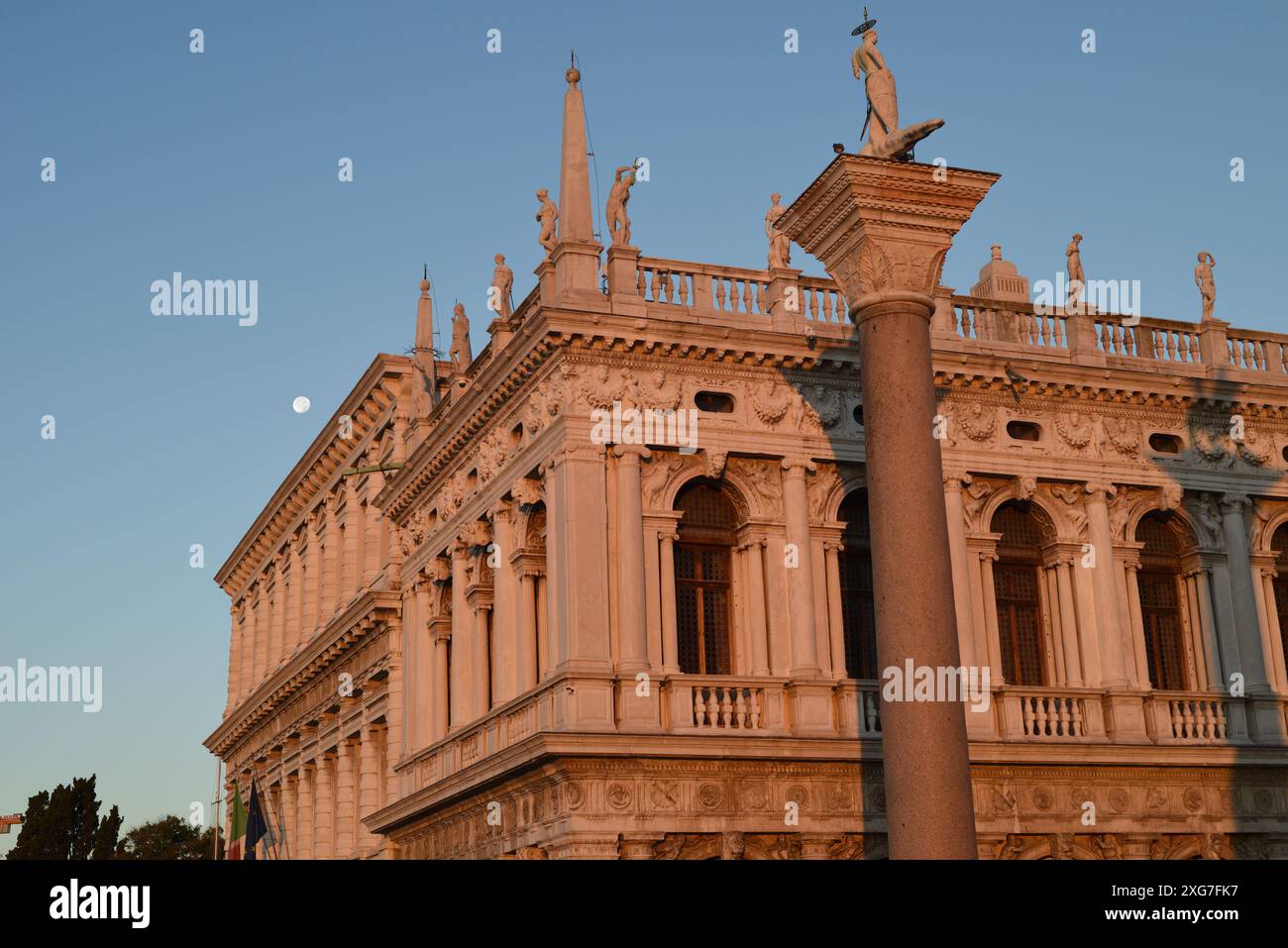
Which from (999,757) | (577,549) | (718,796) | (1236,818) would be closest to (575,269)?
(577,549)

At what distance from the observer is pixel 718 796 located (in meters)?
24.7

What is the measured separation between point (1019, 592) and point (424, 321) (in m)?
16.7

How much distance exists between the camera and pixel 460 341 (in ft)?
115

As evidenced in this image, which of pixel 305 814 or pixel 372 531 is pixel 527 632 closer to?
pixel 372 531

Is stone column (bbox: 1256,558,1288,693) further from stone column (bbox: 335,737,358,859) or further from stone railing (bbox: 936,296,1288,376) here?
stone column (bbox: 335,737,358,859)

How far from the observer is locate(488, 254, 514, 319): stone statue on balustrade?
30.3 m

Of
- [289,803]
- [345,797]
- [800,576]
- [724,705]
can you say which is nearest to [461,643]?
[724,705]

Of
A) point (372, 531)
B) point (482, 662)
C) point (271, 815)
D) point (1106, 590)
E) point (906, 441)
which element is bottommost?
point (271, 815)

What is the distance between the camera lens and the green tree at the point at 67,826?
73438mm

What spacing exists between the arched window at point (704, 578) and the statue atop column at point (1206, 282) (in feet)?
34.9

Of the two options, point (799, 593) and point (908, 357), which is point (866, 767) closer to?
point (799, 593)

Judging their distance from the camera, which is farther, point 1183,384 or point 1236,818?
point 1183,384

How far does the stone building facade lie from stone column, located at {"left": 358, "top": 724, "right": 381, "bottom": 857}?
566 cm
